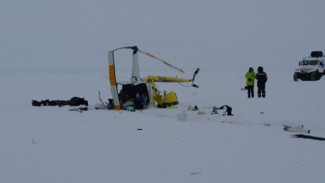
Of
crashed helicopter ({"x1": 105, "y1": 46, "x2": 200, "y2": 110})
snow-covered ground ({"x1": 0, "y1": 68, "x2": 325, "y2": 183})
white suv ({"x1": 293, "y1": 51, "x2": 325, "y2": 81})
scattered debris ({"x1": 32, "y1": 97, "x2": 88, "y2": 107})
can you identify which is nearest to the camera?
snow-covered ground ({"x1": 0, "y1": 68, "x2": 325, "y2": 183})

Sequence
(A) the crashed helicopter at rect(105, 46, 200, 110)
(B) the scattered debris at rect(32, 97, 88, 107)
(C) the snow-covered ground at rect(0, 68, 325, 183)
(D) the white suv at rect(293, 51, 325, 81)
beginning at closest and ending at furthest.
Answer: (C) the snow-covered ground at rect(0, 68, 325, 183) < (A) the crashed helicopter at rect(105, 46, 200, 110) < (B) the scattered debris at rect(32, 97, 88, 107) < (D) the white suv at rect(293, 51, 325, 81)

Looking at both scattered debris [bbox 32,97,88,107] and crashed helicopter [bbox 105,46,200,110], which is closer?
crashed helicopter [bbox 105,46,200,110]

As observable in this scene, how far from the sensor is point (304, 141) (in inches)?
323

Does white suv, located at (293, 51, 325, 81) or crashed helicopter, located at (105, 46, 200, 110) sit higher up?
white suv, located at (293, 51, 325, 81)

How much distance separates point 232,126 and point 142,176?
214 inches

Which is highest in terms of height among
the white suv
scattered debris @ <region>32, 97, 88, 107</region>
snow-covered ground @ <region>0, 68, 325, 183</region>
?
the white suv

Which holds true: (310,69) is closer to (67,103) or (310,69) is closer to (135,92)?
(135,92)

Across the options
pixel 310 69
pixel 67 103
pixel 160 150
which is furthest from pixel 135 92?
pixel 310 69

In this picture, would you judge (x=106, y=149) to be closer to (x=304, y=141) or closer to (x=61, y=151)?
(x=61, y=151)

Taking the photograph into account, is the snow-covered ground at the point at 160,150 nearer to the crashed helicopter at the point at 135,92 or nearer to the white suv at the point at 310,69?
the crashed helicopter at the point at 135,92

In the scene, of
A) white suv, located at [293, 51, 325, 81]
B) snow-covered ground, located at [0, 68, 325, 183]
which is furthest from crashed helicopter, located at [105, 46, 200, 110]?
white suv, located at [293, 51, 325, 81]

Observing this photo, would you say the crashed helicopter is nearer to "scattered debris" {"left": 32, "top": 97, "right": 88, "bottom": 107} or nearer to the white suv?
"scattered debris" {"left": 32, "top": 97, "right": 88, "bottom": 107}

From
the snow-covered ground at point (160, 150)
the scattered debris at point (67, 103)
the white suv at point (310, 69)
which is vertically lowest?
the snow-covered ground at point (160, 150)

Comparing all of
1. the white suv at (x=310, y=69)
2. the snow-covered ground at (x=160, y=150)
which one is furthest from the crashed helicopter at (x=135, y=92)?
the white suv at (x=310, y=69)
